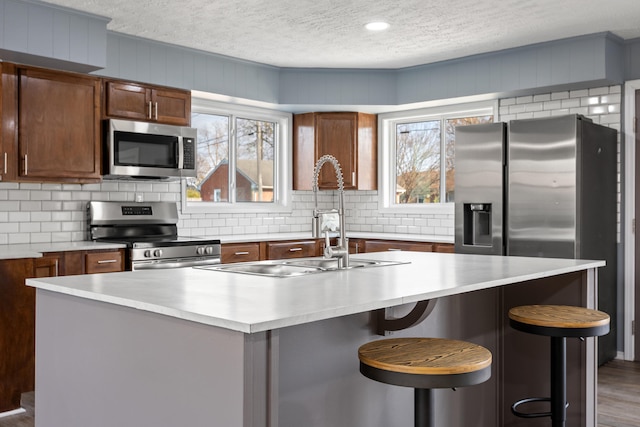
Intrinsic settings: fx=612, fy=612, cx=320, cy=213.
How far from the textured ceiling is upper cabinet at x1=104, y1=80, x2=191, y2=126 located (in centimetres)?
41

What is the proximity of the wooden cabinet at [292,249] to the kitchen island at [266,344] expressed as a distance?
2.44 metres

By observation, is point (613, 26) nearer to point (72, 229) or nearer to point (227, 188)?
point (227, 188)

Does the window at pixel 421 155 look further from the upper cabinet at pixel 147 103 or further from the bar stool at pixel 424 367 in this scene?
the bar stool at pixel 424 367

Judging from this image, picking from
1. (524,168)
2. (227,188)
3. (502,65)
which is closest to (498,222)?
(524,168)

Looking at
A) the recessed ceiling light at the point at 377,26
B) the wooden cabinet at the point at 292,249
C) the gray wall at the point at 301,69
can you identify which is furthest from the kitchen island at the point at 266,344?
the wooden cabinet at the point at 292,249

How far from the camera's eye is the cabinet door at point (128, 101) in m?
4.58

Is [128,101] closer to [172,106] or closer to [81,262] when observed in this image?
[172,106]

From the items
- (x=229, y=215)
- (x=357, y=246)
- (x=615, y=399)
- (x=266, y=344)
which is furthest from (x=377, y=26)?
(x=266, y=344)

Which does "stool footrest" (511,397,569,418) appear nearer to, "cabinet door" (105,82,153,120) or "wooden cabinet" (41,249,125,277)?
"wooden cabinet" (41,249,125,277)

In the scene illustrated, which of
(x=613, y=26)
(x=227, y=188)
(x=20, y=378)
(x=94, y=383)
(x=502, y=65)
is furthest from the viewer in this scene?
(x=227, y=188)

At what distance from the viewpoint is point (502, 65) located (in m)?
5.12

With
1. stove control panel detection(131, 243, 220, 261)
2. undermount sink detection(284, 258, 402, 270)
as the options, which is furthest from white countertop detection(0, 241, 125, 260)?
undermount sink detection(284, 258, 402, 270)

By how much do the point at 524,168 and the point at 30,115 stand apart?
3470 millimetres

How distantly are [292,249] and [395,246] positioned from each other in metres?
0.94
